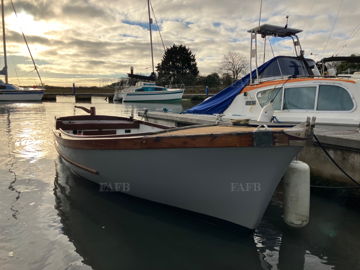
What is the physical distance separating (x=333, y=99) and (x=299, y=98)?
0.79 m

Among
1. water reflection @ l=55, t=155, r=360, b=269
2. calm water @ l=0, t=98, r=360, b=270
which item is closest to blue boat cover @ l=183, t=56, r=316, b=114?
calm water @ l=0, t=98, r=360, b=270

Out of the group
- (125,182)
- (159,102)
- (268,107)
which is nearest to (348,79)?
(268,107)

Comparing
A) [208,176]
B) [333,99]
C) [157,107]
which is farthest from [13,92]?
[208,176]

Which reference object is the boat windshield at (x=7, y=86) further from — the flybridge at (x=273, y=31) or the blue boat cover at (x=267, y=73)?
the flybridge at (x=273, y=31)

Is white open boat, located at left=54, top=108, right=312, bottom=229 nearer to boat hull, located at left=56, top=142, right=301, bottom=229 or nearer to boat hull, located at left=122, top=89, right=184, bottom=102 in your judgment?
boat hull, located at left=56, top=142, right=301, bottom=229

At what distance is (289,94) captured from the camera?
25.6 ft

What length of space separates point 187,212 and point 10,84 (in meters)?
38.5

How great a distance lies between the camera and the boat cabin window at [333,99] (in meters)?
6.88

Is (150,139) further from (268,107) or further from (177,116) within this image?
(177,116)

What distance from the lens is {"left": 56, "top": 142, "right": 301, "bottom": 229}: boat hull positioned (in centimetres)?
368

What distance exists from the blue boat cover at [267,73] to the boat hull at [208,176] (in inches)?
207

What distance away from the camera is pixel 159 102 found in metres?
40.8

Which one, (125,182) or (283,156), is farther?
(125,182)

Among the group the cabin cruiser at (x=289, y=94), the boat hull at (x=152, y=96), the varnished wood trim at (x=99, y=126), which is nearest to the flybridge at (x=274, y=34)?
the cabin cruiser at (x=289, y=94)
